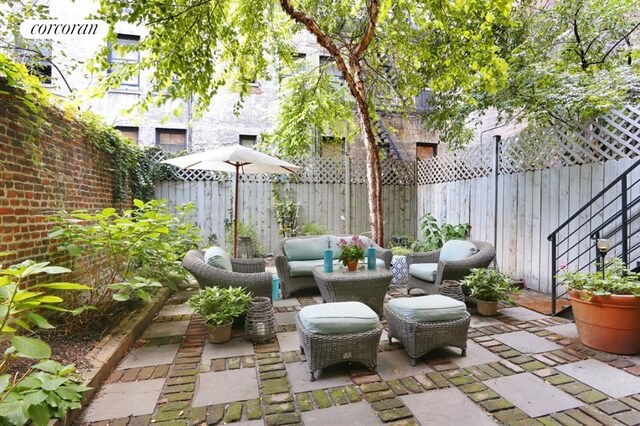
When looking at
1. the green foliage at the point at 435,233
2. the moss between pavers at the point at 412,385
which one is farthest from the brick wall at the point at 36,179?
the green foliage at the point at 435,233

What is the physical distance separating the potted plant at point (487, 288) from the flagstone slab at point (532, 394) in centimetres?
130

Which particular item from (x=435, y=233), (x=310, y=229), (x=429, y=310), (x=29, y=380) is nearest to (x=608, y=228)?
(x=435, y=233)

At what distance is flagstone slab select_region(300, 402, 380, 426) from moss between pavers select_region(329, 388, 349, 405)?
Result: 0.14ft

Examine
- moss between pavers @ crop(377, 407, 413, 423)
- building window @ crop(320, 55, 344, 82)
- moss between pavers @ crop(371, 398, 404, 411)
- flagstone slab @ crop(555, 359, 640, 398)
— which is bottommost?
moss between pavers @ crop(371, 398, 404, 411)

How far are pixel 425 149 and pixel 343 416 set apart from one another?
1035 centimetres

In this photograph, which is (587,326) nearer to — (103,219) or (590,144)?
(590,144)

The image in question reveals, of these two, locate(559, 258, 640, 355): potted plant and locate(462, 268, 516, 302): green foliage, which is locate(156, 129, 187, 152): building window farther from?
locate(559, 258, 640, 355): potted plant

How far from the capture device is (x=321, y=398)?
6.82 feet

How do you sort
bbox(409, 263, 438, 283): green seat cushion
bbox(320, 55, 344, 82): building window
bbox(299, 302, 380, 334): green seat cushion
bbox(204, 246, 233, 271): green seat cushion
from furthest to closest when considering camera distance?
bbox(320, 55, 344, 82): building window, bbox(409, 263, 438, 283): green seat cushion, bbox(204, 246, 233, 271): green seat cushion, bbox(299, 302, 380, 334): green seat cushion

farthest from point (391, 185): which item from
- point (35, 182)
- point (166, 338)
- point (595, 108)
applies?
point (35, 182)

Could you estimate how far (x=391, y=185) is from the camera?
7.39m

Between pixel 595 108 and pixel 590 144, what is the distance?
1.59ft

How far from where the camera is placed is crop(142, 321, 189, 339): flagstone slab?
3.12 metres

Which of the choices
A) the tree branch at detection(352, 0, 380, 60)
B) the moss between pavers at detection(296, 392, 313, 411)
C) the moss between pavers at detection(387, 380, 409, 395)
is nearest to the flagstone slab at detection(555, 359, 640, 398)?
the moss between pavers at detection(387, 380, 409, 395)
